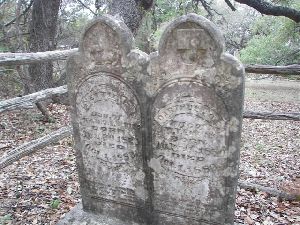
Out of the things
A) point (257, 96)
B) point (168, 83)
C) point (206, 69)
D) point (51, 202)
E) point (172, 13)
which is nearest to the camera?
point (206, 69)

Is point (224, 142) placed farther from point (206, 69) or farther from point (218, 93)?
point (206, 69)

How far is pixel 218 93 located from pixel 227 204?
3.16 ft

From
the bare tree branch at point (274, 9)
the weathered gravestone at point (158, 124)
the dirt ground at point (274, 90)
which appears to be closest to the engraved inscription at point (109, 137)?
the weathered gravestone at point (158, 124)

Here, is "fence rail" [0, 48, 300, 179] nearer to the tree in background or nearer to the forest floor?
the forest floor

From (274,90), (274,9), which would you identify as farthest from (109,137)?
(274,90)

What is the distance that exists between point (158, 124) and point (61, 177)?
7.34 ft

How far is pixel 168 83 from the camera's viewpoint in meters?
2.78

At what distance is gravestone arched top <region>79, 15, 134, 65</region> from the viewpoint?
2.84 m

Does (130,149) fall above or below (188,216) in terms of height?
above

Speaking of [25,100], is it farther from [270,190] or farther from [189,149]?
[270,190]

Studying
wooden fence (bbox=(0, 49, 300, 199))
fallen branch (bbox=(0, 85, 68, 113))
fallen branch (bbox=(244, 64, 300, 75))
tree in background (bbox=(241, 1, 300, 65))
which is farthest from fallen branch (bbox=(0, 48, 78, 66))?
tree in background (bbox=(241, 1, 300, 65))

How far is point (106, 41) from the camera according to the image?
9.54 ft

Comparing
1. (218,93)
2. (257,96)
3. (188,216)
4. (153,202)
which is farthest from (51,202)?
(257,96)

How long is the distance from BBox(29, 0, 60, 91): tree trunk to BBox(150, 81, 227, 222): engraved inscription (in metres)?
5.29
